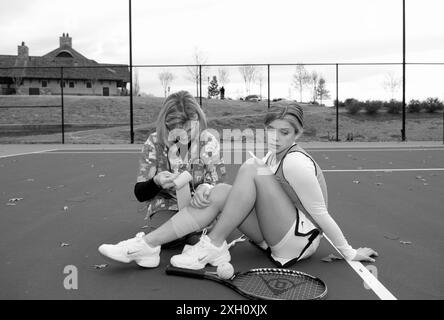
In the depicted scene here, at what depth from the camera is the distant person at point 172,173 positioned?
3.06 metres

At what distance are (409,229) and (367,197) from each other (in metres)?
1.62

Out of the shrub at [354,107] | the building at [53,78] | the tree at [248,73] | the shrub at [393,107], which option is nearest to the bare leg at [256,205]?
the tree at [248,73]

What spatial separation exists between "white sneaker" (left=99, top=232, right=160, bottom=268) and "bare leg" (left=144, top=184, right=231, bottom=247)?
4 cm

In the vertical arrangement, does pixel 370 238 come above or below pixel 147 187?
below

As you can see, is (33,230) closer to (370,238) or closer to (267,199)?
(267,199)

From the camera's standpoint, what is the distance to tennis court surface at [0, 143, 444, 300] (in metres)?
2.88

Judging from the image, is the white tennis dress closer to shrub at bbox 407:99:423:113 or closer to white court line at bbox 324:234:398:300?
white court line at bbox 324:234:398:300

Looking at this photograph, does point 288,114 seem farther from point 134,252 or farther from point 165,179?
point 134,252

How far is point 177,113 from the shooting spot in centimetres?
333

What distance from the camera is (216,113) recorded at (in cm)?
3008

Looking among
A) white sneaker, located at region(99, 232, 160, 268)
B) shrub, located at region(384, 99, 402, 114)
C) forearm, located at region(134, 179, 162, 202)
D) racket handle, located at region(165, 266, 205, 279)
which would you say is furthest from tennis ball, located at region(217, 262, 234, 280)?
shrub, located at region(384, 99, 402, 114)

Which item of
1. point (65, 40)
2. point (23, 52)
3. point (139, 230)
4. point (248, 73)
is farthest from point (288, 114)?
point (65, 40)

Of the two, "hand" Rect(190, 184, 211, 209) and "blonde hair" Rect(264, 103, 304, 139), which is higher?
"blonde hair" Rect(264, 103, 304, 139)

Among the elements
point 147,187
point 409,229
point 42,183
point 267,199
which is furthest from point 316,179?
point 42,183
